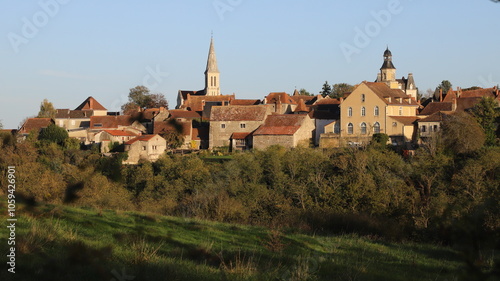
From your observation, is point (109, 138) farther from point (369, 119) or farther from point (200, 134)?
point (369, 119)

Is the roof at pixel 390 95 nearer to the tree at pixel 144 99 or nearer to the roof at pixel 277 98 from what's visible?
the roof at pixel 277 98

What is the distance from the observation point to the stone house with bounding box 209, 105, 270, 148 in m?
53.9

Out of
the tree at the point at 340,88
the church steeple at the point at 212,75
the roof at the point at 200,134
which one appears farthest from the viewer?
the church steeple at the point at 212,75

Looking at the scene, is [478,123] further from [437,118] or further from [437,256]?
[437,256]

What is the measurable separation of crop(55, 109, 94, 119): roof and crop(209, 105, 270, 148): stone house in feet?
61.4

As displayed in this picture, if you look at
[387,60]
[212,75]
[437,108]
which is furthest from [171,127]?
[212,75]

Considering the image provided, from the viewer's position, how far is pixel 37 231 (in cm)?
870

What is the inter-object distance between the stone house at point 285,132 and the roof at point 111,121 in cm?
1620

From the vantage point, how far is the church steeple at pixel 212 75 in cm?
9912

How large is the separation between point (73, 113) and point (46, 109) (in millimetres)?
11306

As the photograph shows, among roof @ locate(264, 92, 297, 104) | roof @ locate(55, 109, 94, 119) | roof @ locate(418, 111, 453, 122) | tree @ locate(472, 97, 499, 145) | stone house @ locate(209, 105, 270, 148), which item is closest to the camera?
tree @ locate(472, 97, 499, 145)

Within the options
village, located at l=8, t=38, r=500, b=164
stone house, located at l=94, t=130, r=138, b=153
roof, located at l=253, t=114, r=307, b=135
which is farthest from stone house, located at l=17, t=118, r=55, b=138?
roof, located at l=253, t=114, r=307, b=135

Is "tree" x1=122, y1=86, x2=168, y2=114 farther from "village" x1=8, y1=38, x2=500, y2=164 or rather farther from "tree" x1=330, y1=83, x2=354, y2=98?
"tree" x1=330, y1=83, x2=354, y2=98

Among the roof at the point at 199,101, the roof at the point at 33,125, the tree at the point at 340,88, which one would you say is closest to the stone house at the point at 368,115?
the roof at the point at 199,101
